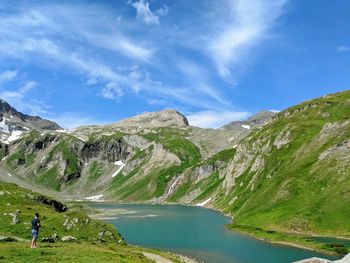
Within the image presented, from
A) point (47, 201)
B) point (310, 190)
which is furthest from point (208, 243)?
point (47, 201)

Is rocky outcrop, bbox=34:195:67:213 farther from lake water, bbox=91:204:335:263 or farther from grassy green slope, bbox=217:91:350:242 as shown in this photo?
grassy green slope, bbox=217:91:350:242

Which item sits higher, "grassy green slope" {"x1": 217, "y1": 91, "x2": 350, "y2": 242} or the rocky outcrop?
"grassy green slope" {"x1": 217, "y1": 91, "x2": 350, "y2": 242}

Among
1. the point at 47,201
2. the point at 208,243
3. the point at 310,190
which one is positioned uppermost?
the point at 310,190

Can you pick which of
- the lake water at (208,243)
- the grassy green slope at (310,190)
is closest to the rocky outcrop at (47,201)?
the lake water at (208,243)

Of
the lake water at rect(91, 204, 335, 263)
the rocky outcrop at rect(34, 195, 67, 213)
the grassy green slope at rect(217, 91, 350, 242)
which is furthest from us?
the rocky outcrop at rect(34, 195, 67, 213)

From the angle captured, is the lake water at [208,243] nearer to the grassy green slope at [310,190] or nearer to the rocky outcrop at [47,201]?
the grassy green slope at [310,190]

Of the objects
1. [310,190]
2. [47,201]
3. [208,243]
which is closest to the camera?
[208,243]

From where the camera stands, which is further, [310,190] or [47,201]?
[310,190]

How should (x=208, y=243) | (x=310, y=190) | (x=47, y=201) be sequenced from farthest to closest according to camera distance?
1. (x=310, y=190)
2. (x=47, y=201)
3. (x=208, y=243)

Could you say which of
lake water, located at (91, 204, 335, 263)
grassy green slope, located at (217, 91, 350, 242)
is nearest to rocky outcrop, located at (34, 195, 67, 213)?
lake water, located at (91, 204, 335, 263)

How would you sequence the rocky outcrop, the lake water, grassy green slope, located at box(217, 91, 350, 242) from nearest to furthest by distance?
A: the lake water < grassy green slope, located at box(217, 91, 350, 242) < the rocky outcrop

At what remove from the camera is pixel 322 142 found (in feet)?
595

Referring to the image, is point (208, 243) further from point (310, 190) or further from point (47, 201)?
point (47, 201)

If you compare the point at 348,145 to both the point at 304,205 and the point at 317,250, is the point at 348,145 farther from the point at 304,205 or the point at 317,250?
the point at 317,250
